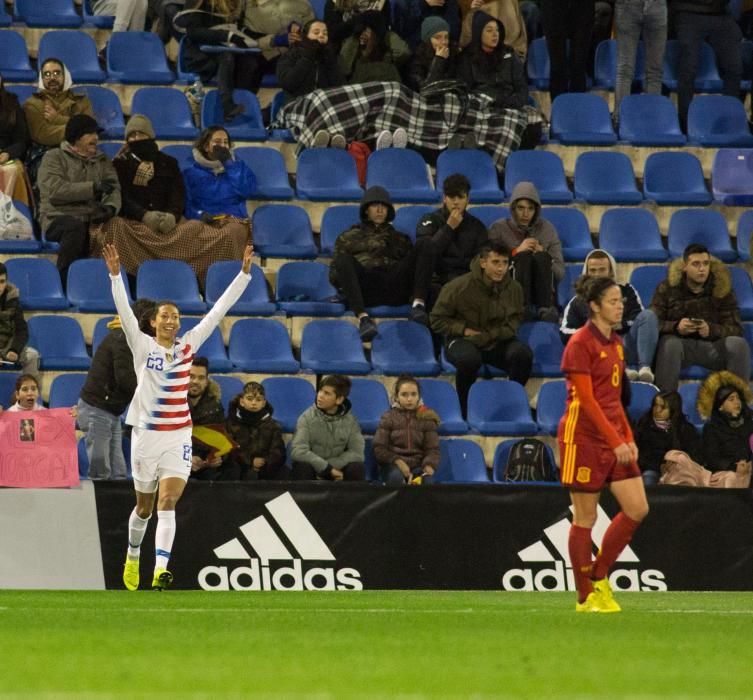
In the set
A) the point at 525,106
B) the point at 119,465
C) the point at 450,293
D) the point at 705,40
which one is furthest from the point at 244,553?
the point at 705,40

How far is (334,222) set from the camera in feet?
51.6

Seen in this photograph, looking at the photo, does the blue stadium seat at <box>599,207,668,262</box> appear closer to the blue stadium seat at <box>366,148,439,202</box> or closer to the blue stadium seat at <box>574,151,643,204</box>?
the blue stadium seat at <box>574,151,643,204</box>

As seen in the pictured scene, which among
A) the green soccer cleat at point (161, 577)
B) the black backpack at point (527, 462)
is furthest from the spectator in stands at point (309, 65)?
the green soccer cleat at point (161, 577)

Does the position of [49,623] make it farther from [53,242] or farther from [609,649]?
[53,242]

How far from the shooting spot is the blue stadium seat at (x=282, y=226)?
15.8 meters

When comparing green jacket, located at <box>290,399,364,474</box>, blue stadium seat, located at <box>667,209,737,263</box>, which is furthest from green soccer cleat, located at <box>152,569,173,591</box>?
blue stadium seat, located at <box>667,209,737,263</box>

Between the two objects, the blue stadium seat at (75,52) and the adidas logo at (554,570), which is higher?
the blue stadium seat at (75,52)

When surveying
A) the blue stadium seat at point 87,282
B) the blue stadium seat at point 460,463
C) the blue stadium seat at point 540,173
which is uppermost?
the blue stadium seat at point 540,173

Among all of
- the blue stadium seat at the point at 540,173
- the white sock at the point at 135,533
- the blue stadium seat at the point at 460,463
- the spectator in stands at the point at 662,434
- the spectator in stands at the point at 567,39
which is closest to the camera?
the white sock at the point at 135,533

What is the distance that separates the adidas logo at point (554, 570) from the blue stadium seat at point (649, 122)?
5787 millimetres

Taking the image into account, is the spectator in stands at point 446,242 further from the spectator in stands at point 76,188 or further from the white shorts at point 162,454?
the white shorts at point 162,454

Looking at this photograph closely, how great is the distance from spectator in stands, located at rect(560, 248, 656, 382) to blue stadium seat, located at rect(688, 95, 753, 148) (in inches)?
123

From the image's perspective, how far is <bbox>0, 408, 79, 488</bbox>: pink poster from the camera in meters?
12.6

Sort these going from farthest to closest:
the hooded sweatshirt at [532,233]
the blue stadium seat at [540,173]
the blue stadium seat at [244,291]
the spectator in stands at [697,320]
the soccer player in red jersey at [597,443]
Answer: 1. the blue stadium seat at [540,173]
2. the hooded sweatshirt at [532,233]
3. the blue stadium seat at [244,291]
4. the spectator in stands at [697,320]
5. the soccer player in red jersey at [597,443]
